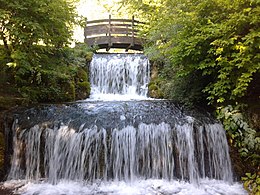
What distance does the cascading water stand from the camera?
4.90 metres

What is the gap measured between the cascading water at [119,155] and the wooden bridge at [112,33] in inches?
303

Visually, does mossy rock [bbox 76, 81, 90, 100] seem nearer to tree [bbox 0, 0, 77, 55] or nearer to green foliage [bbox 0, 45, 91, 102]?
green foliage [bbox 0, 45, 91, 102]

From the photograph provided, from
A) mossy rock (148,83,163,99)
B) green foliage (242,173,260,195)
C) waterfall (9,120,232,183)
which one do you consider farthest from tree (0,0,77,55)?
green foliage (242,173,260,195)

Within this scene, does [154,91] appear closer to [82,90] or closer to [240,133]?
[82,90]

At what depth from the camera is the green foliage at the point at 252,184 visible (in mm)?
4355

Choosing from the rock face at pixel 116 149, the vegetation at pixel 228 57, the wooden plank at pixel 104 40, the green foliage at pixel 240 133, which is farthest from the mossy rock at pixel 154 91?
the wooden plank at pixel 104 40

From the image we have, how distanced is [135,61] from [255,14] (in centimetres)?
553

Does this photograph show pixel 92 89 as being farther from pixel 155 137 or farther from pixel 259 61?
pixel 259 61

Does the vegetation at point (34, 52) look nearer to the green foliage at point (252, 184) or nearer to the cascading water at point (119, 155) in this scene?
the cascading water at point (119, 155)

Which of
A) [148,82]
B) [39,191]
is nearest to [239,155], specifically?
[39,191]

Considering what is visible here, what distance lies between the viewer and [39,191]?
462cm

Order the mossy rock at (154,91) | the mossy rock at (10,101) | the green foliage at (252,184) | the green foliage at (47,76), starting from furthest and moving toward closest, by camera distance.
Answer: the mossy rock at (154,91) → the green foliage at (47,76) → the mossy rock at (10,101) → the green foliage at (252,184)

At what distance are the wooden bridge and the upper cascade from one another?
3.13m

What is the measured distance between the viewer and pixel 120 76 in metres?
9.47
